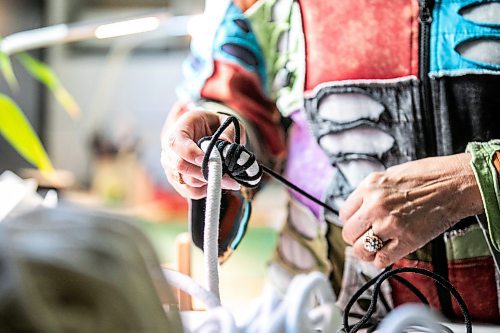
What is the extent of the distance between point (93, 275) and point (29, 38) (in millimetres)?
617

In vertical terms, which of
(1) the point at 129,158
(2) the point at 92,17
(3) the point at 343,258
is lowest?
(3) the point at 343,258

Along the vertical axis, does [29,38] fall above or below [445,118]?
above

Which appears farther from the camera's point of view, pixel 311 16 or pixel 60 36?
pixel 60 36

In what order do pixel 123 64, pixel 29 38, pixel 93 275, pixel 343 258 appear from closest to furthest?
pixel 93 275, pixel 343 258, pixel 29 38, pixel 123 64

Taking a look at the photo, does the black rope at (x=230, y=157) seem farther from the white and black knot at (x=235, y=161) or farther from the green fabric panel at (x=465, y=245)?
the green fabric panel at (x=465, y=245)

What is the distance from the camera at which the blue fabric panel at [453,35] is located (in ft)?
1.46

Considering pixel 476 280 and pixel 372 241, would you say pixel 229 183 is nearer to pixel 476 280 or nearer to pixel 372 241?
pixel 372 241

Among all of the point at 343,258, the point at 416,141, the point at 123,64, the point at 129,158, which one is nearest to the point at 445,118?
the point at 416,141

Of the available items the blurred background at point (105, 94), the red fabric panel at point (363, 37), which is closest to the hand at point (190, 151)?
the red fabric panel at point (363, 37)

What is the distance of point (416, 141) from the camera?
1.53ft

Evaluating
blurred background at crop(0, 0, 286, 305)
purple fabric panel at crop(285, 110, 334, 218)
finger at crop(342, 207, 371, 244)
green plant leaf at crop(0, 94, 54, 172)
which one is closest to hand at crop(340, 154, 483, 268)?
finger at crop(342, 207, 371, 244)

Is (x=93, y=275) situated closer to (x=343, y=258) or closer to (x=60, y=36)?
A: (x=343, y=258)

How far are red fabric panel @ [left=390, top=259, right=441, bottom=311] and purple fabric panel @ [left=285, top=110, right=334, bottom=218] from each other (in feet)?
0.30

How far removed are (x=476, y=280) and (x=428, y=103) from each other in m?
0.12
